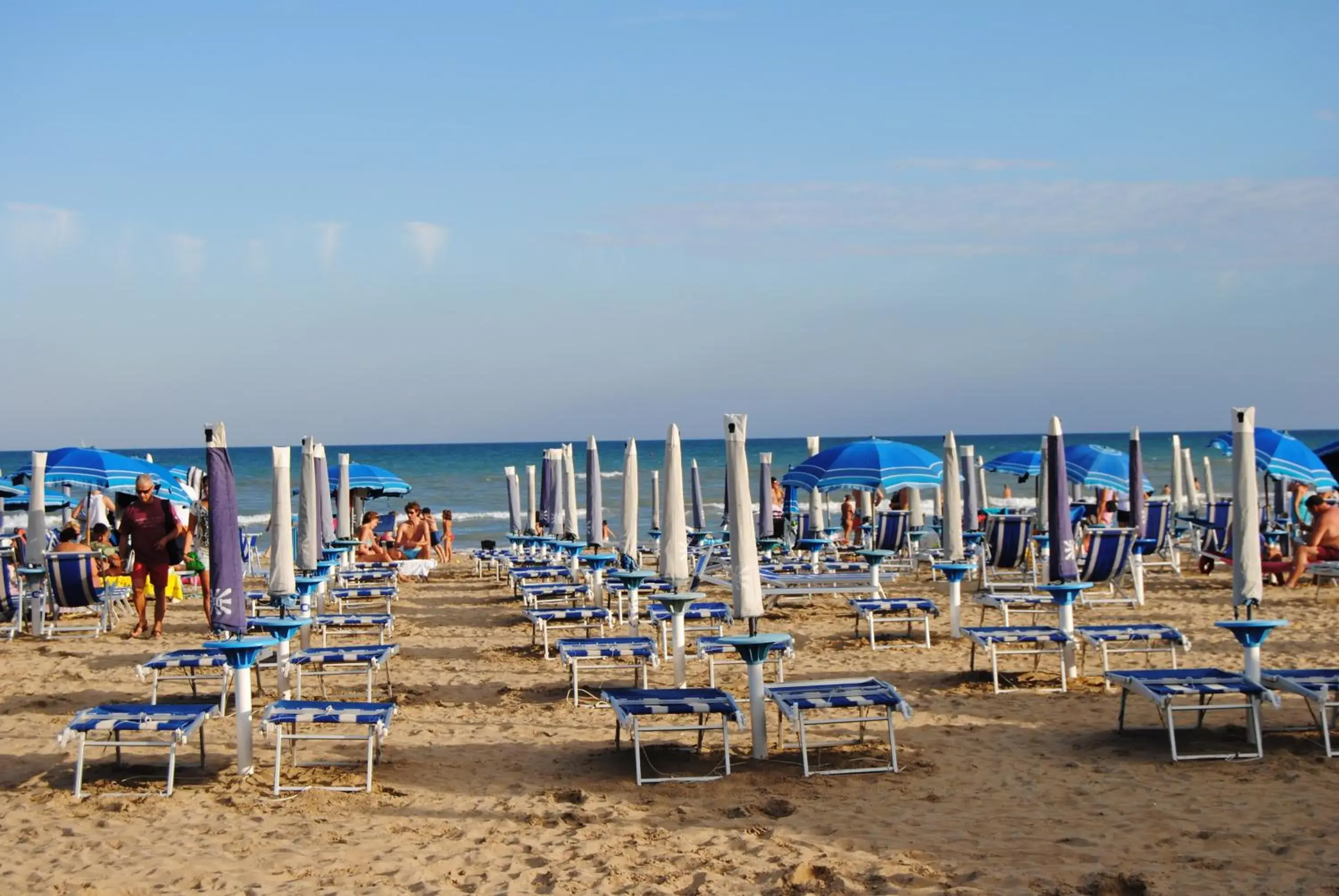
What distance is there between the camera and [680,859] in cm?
514

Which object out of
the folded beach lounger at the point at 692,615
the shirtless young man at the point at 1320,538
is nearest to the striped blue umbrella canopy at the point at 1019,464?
the shirtless young man at the point at 1320,538

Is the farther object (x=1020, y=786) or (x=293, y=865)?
(x=1020, y=786)

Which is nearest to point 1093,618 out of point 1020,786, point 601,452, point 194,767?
point 1020,786

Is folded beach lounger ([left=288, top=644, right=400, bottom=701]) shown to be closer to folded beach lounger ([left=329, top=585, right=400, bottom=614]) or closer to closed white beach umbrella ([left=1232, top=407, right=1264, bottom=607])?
folded beach lounger ([left=329, top=585, right=400, bottom=614])

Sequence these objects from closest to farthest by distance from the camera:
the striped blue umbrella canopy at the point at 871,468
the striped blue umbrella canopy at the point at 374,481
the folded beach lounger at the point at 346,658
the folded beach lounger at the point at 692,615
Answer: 1. the folded beach lounger at the point at 346,658
2. the folded beach lounger at the point at 692,615
3. the striped blue umbrella canopy at the point at 871,468
4. the striped blue umbrella canopy at the point at 374,481

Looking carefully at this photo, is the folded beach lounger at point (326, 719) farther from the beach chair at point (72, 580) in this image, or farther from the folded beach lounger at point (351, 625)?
the beach chair at point (72, 580)

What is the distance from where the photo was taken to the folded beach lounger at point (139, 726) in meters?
6.02

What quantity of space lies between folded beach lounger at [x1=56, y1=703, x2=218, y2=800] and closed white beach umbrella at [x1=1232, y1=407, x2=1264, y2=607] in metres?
5.54

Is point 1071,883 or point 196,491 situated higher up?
point 196,491

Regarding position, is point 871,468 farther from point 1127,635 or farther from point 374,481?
point 374,481

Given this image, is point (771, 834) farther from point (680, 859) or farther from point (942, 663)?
point (942, 663)

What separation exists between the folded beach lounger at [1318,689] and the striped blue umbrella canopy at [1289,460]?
7.81 m

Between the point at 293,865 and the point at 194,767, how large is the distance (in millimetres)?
1863

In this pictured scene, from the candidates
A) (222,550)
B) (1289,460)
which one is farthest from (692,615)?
(1289,460)
